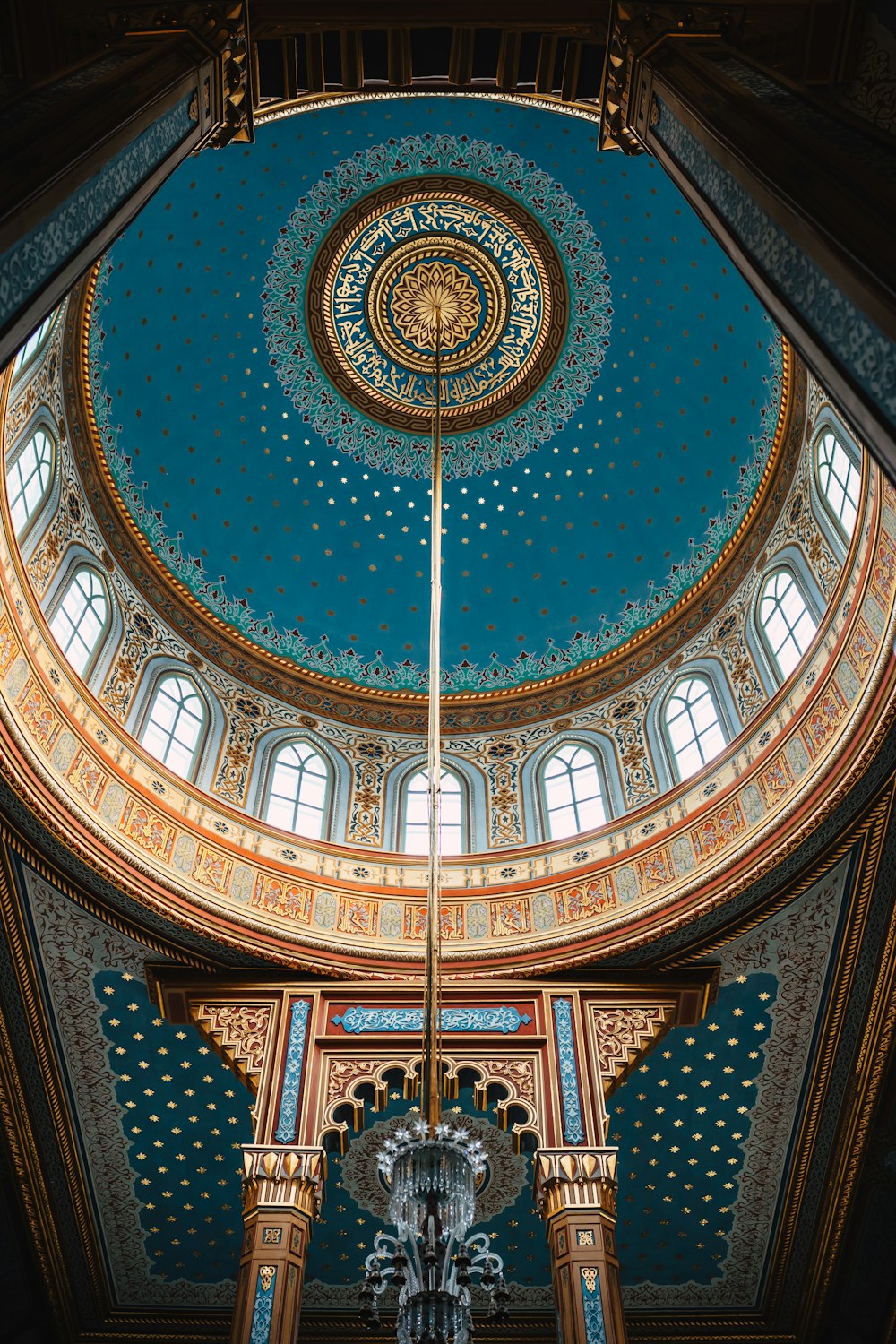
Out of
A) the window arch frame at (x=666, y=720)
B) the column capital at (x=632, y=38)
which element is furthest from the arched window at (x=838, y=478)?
the column capital at (x=632, y=38)

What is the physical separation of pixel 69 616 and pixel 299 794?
3.17 metres

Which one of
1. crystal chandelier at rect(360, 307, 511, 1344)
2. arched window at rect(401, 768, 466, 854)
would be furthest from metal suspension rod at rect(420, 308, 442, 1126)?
arched window at rect(401, 768, 466, 854)

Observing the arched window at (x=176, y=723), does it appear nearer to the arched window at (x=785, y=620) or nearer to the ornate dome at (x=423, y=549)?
the ornate dome at (x=423, y=549)

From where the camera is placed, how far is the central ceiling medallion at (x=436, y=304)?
1345 cm

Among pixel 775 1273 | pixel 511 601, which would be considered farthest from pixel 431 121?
pixel 775 1273

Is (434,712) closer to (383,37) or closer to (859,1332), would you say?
(383,37)

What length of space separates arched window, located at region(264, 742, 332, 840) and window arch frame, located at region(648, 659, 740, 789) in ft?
12.3

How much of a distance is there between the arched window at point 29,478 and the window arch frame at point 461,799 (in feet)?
16.2

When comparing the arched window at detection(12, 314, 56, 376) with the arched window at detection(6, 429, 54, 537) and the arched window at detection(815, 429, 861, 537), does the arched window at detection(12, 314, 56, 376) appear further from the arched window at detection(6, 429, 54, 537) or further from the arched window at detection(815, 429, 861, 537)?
the arched window at detection(815, 429, 861, 537)

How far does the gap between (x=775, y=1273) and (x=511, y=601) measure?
26.6 feet

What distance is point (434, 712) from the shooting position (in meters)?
8.76

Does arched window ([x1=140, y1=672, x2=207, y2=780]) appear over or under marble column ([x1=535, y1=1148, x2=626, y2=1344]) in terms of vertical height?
over

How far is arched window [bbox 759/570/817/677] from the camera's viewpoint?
36.6ft

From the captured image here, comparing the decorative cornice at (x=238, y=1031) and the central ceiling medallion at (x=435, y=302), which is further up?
the central ceiling medallion at (x=435, y=302)
